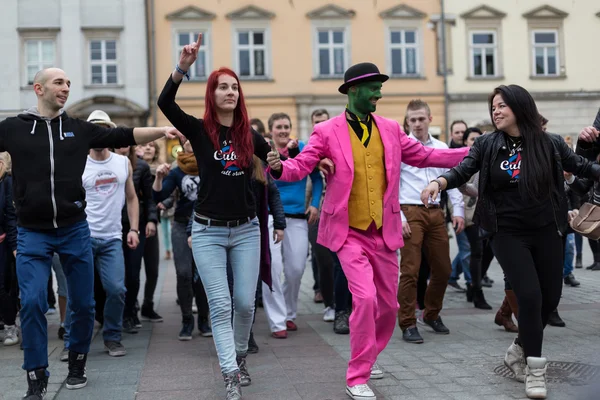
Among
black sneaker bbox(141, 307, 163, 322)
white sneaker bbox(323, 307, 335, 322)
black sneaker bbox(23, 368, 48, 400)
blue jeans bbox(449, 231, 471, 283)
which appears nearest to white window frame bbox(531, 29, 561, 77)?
blue jeans bbox(449, 231, 471, 283)

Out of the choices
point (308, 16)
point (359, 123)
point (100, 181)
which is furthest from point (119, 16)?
point (359, 123)

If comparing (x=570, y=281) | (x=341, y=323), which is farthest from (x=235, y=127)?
(x=570, y=281)

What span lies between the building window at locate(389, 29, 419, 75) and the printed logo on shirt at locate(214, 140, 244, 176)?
85.8 feet

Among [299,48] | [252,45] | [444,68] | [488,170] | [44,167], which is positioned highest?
[252,45]

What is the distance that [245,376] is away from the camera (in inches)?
213

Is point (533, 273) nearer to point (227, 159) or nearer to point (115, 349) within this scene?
point (227, 159)

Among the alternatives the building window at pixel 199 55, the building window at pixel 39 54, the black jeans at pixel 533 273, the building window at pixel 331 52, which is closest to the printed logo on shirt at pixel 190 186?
the black jeans at pixel 533 273

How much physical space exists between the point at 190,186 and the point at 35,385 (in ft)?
9.18

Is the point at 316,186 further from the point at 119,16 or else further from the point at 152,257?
the point at 119,16

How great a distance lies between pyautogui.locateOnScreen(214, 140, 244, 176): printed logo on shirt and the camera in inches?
203

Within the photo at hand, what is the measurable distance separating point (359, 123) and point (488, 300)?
4.72m

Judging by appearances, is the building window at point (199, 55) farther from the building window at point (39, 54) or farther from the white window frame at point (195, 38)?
the building window at point (39, 54)

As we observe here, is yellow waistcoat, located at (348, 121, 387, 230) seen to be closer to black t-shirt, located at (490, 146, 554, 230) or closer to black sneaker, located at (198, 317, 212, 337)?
black t-shirt, located at (490, 146, 554, 230)

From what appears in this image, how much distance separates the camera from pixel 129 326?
7855 millimetres
